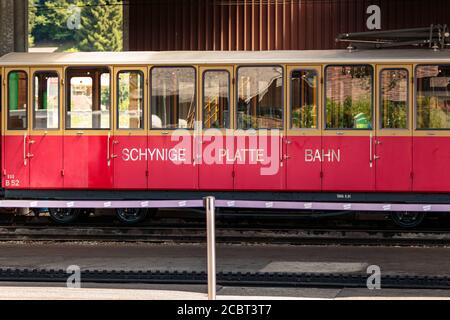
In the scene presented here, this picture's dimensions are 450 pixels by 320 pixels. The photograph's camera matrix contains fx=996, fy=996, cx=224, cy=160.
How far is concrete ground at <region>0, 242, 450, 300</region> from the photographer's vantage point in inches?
428

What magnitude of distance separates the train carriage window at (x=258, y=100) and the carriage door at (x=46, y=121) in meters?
3.08

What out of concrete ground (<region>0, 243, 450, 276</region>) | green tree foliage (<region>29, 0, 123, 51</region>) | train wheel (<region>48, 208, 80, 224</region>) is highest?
green tree foliage (<region>29, 0, 123, 51</region>)

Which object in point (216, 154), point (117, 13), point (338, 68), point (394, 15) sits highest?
point (117, 13)

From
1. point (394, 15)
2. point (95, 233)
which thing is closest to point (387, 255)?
point (95, 233)

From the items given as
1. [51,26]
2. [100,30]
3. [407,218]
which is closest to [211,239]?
[407,218]

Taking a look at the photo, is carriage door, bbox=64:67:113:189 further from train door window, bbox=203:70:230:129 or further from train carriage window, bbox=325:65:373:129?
train carriage window, bbox=325:65:373:129

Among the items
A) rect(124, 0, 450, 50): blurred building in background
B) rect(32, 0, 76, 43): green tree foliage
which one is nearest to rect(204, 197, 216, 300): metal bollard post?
rect(124, 0, 450, 50): blurred building in background

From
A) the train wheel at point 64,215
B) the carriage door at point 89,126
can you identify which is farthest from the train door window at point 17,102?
the train wheel at point 64,215

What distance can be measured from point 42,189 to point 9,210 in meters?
2.57

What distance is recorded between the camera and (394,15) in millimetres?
23156

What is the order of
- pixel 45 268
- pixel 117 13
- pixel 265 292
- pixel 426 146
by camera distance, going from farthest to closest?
pixel 117 13, pixel 426 146, pixel 45 268, pixel 265 292

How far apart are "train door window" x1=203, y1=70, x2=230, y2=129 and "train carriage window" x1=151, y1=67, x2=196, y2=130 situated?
20 centimetres
